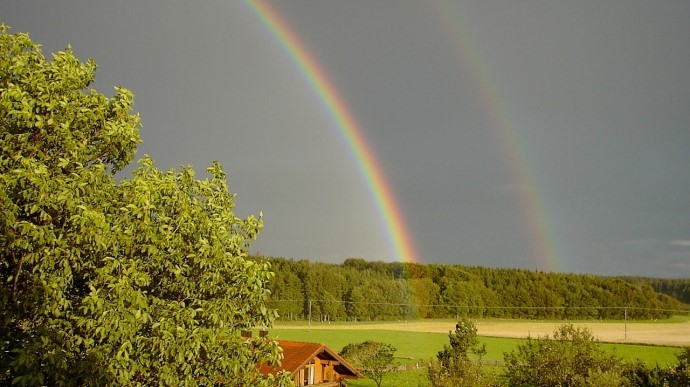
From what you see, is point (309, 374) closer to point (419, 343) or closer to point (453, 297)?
point (419, 343)

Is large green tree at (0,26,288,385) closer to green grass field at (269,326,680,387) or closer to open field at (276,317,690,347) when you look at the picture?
green grass field at (269,326,680,387)

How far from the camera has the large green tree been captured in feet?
33.2

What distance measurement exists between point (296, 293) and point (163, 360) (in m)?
160

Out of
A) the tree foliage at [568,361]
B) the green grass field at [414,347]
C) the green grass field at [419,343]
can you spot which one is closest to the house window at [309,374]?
the tree foliage at [568,361]

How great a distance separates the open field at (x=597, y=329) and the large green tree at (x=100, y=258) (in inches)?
4182

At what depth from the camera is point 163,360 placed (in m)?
11.0

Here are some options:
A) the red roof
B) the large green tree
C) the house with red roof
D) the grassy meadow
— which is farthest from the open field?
the large green tree

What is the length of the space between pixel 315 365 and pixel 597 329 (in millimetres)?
105852

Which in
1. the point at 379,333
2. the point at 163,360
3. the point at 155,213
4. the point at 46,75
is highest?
the point at 46,75

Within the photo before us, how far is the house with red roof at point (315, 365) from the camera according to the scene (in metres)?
43.4

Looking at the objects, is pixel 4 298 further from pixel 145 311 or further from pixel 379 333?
pixel 379 333

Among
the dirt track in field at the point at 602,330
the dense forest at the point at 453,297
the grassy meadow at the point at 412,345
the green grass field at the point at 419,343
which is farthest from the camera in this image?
the dense forest at the point at 453,297

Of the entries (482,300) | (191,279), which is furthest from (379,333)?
(191,279)

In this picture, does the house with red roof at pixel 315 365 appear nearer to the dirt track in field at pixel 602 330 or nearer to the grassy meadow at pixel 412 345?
the grassy meadow at pixel 412 345
